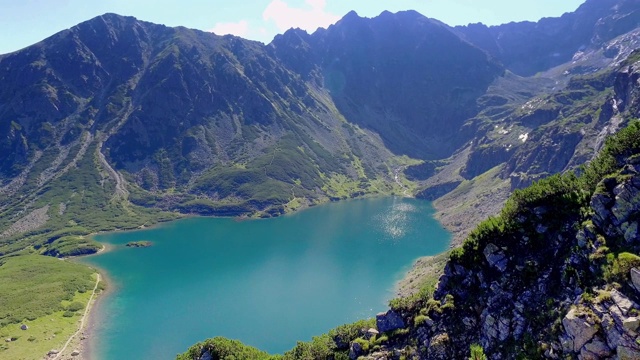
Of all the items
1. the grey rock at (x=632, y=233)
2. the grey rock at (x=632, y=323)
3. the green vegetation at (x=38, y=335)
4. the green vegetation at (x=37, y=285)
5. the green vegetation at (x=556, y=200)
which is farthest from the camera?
the green vegetation at (x=37, y=285)

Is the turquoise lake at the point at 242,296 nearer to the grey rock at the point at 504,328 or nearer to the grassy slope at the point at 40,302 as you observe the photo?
the grassy slope at the point at 40,302

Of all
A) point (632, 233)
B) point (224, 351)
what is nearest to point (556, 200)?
point (632, 233)

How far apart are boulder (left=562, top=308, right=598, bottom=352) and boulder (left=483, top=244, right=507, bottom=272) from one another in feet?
33.0

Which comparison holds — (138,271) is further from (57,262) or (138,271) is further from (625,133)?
(625,133)

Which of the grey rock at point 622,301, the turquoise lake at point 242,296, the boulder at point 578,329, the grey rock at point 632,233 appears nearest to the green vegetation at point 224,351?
the boulder at point 578,329

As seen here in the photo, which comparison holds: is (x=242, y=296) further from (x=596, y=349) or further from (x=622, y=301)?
(x=622, y=301)

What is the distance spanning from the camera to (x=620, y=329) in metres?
30.9

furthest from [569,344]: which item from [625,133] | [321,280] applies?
[321,280]

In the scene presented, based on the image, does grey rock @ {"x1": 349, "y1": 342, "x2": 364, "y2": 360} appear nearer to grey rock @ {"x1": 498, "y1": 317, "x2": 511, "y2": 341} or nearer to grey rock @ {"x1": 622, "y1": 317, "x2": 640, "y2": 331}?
grey rock @ {"x1": 498, "y1": 317, "x2": 511, "y2": 341}

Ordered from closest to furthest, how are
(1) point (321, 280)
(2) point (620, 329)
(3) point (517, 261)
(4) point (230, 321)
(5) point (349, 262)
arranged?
(2) point (620, 329), (3) point (517, 261), (4) point (230, 321), (1) point (321, 280), (5) point (349, 262)

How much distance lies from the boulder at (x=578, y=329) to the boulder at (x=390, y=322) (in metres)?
18.7

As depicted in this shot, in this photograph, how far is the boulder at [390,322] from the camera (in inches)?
1942

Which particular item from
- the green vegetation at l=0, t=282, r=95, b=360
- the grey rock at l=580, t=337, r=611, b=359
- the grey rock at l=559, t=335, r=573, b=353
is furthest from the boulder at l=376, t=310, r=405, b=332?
the green vegetation at l=0, t=282, r=95, b=360

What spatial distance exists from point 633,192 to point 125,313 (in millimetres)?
143145
